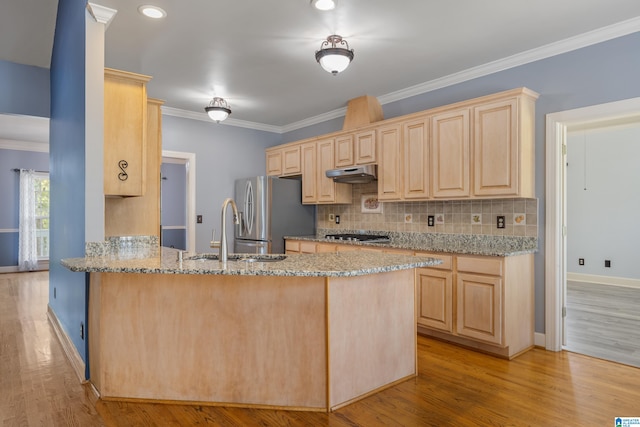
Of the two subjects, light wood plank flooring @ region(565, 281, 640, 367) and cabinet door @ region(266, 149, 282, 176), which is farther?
cabinet door @ region(266, 149, 282, 176)

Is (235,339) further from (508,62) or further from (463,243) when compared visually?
(508,62)

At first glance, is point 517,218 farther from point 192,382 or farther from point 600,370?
point 192,382

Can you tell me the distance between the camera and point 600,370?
287 cm

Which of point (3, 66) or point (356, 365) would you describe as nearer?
point (356, 365)

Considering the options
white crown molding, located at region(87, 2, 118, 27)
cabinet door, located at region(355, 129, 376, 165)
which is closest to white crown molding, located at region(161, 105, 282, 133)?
cabinet door, located at region(355, 129, 376, 165)

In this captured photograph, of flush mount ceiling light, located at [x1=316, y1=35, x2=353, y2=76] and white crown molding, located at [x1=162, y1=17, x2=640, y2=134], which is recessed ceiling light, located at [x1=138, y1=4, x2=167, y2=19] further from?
white crown molding, located at [x1=162, y1=17, x2=640, y2=134]

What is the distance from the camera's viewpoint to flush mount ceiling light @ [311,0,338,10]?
2605 mm

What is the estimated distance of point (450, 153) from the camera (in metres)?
3.70

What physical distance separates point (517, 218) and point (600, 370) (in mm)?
1332

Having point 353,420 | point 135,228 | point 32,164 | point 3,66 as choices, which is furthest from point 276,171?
point 32,164

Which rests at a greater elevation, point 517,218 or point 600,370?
point 517,218

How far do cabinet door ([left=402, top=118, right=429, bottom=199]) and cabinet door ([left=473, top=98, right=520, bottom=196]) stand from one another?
1.70 ft

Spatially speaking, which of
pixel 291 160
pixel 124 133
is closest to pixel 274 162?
pixel 291 160

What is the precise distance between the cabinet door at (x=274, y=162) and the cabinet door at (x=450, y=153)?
265cm
